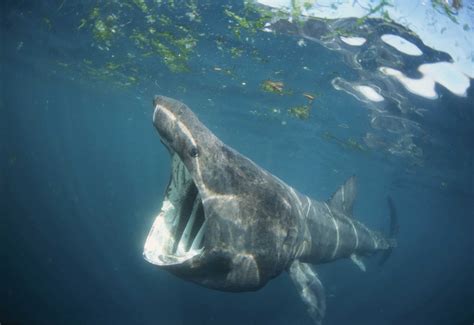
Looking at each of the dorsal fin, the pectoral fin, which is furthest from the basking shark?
the dorsal fin

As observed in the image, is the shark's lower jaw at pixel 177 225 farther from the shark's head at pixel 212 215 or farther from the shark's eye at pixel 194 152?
the shark's eye at pixel 194 152

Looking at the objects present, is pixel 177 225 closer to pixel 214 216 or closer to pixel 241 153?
pixel 214 216

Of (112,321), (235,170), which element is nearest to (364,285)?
(112,321)

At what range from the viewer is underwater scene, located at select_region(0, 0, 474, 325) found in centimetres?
412

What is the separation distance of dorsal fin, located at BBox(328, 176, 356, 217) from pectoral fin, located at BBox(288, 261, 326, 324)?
137 inches

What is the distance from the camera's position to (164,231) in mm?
3885

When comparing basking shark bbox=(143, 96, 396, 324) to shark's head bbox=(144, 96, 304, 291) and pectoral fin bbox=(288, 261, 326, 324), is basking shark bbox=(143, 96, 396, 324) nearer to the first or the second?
shark's head bbox=(144, 96, 304, 291)

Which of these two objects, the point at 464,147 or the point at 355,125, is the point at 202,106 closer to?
the point at 355,125

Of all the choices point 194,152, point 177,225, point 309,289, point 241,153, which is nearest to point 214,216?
point 177,225

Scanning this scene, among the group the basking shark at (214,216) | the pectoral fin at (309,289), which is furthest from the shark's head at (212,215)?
the pectoral fin at (309,289)

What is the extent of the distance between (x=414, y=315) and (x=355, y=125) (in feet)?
75.9

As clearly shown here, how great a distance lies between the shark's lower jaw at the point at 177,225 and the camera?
367 centimetres

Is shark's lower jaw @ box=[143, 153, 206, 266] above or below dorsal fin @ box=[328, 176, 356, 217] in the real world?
above

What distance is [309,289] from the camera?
6988 millimetres
